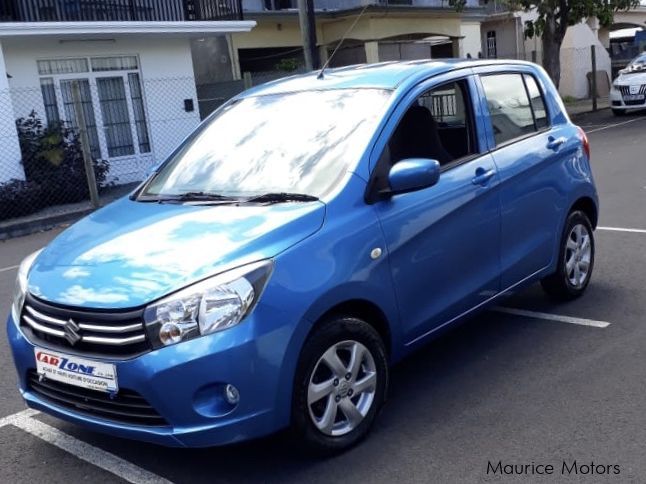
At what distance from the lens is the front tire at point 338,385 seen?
3.40m

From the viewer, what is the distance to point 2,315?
654 cm

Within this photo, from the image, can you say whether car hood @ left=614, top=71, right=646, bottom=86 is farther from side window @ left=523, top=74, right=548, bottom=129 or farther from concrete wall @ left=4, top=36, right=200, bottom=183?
side window @ left=523, top=74, right=548, bottom=129

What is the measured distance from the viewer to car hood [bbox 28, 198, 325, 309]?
328 centimetres

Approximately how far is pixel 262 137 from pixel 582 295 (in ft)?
9.47

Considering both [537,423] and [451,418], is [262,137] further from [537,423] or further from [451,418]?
[537,423]

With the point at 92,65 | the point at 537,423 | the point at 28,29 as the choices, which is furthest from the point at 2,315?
the point at 92,65

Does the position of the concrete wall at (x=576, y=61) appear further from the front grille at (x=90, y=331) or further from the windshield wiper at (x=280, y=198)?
the front grille at (x=90, y=331)

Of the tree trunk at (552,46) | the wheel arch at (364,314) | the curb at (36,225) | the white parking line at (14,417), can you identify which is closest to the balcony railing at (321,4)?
the tree trunk at (552,46)

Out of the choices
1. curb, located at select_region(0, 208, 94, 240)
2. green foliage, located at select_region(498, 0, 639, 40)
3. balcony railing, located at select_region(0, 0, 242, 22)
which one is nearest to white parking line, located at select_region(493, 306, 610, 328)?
curb, located at select_region(0, 208, 94, 240)

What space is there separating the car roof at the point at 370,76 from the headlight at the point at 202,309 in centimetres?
166

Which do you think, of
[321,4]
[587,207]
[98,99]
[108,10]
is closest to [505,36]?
[321,4]

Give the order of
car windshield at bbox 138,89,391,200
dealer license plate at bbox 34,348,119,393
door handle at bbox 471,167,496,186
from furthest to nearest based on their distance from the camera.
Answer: door handle at bbox 471,167,496,186 < car windshield at bbox 138,89,391,200 < dealer license plate at bbox 34,348,119,393

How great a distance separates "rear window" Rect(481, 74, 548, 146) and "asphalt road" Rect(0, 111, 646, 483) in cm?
134

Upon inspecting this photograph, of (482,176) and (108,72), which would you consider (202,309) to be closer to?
(482,176)
